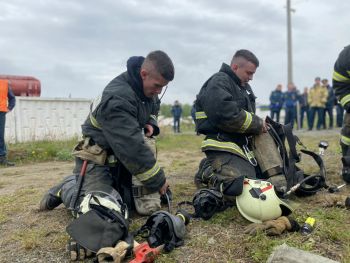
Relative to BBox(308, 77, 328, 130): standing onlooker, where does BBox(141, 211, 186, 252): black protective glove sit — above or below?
below

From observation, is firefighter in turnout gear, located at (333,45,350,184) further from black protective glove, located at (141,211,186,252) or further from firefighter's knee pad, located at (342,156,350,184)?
black protective glove, located at (141,211,186,252)

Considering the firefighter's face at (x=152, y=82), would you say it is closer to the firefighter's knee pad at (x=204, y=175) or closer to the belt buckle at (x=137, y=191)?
the belt buckle at (x=137, y=191)

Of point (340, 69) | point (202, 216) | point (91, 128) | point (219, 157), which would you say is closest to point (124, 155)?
point (91, 128)

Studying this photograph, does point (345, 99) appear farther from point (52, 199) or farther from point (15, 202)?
point (15, 202)

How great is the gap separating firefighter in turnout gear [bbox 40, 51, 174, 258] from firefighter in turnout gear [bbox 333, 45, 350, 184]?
7.61ft

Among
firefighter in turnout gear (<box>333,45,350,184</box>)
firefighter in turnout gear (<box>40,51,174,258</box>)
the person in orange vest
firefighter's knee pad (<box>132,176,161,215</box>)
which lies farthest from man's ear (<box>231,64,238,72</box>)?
the person in orange vest

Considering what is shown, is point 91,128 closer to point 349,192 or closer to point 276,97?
point 349,192

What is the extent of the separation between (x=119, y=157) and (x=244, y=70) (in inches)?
A: 69.1

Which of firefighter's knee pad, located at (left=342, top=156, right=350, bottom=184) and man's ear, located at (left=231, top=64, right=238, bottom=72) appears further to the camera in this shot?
firefighter's knee pad, located at (left=342, top=156, right=350, bottom=184)

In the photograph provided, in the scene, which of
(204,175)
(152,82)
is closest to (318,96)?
(204,175)

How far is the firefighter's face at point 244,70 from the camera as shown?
155 inches

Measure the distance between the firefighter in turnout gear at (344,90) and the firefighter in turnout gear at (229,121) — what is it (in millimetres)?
1225

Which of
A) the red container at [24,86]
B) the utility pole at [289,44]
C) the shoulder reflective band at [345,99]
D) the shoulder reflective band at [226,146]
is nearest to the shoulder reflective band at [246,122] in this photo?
the shoulder reflective band at [226,146]

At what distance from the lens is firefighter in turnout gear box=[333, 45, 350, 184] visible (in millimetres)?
4375
